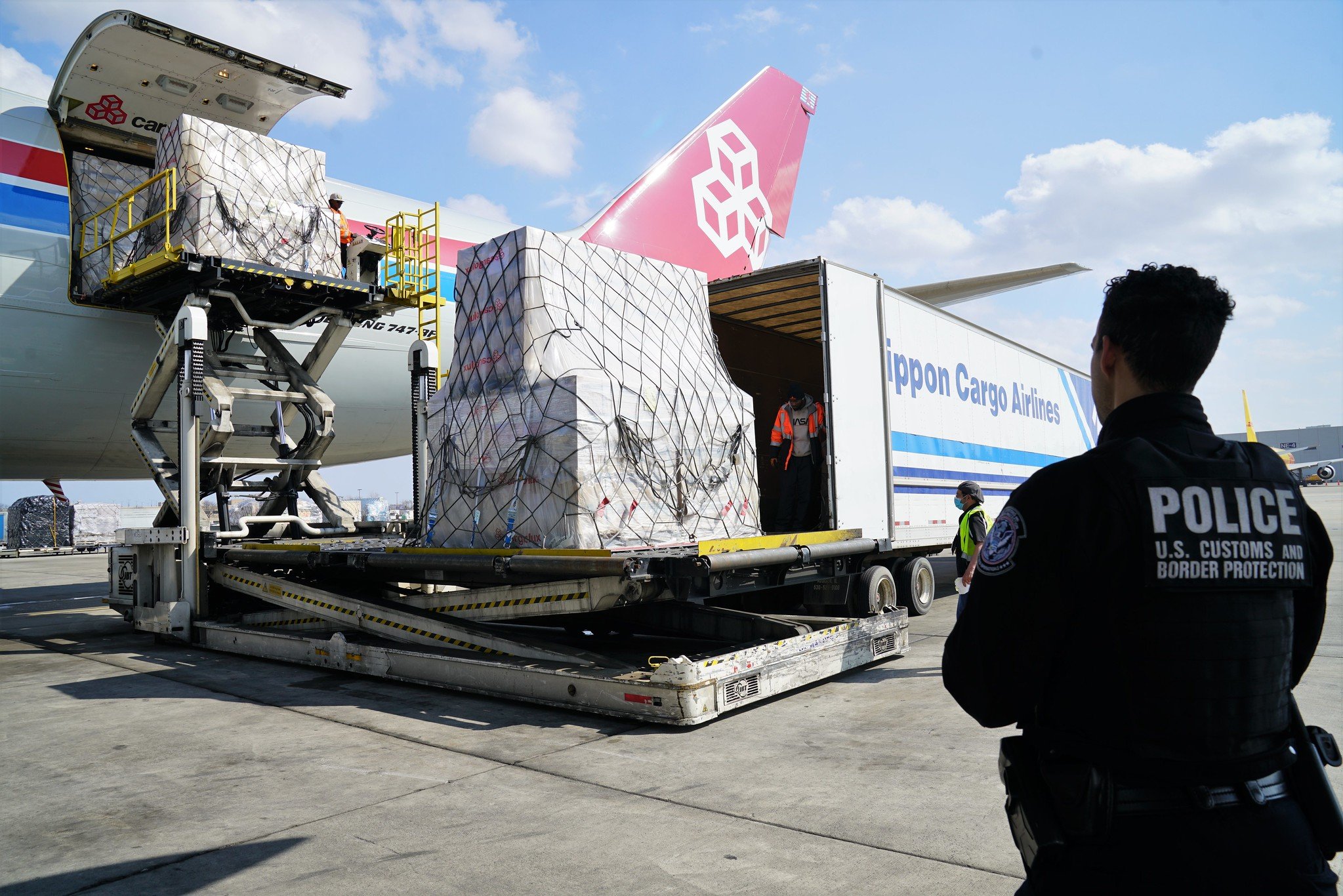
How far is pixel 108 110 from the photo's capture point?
11.3 meters

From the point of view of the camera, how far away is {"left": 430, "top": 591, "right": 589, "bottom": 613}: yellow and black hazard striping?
6453mm

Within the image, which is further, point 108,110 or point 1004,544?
point 108,110

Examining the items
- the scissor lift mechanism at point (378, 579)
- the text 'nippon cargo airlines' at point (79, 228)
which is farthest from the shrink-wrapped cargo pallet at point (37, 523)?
the scissor lift mechanism at point (378, 579)

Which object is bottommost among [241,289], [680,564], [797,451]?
[680,564]

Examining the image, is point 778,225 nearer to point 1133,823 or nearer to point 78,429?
point 78,429

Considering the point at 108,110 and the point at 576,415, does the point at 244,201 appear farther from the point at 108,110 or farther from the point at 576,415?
the point at 576,415

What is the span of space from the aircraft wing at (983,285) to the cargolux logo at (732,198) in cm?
304

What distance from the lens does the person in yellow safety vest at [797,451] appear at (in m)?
9.88

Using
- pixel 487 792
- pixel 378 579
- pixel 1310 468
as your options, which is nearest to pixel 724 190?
pixel 378 579

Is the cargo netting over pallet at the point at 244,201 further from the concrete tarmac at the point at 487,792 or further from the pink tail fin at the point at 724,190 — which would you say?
the concrete tarmac at the point at 487,792

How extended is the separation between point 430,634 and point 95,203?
808 cm

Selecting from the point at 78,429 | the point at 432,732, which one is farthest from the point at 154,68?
the point at 432,732

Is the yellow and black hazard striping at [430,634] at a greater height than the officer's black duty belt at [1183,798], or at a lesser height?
lesser

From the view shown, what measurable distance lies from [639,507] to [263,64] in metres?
8.38
